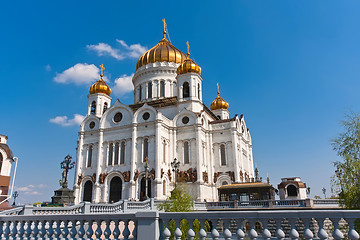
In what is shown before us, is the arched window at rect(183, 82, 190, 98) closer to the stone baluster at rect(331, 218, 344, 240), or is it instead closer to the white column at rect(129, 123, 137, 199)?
the white column at rect(129, 123, 137, 199)

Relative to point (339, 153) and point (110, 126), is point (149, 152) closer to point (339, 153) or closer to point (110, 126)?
point (110, 126)

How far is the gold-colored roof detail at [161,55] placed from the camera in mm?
43719

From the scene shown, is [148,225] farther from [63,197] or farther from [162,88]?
[162,88]

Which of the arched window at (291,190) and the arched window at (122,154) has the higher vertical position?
the arched window at (122,154)

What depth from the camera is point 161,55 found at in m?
43.8

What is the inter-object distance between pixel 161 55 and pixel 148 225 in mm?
40216

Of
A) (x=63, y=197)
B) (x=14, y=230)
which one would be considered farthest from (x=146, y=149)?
(x=14, y=230)

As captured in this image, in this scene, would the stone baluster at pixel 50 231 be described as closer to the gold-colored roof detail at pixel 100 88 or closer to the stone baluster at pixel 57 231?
the stone baluster at pixel 57 231

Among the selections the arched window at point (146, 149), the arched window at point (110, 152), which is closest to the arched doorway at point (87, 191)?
the arched window at point (110, 152)

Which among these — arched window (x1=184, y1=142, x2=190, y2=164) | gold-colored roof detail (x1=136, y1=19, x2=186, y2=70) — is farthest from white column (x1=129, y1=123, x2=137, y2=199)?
gold-colored roof detail (x1=136, y1=19, x2=186, y2=70)

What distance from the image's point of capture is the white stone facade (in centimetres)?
3272

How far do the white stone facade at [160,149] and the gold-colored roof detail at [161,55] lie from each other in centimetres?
763

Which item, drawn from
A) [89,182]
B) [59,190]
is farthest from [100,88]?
[59,190]

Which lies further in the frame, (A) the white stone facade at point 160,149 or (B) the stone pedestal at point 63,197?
(A) the white stone facade at point 160,149
